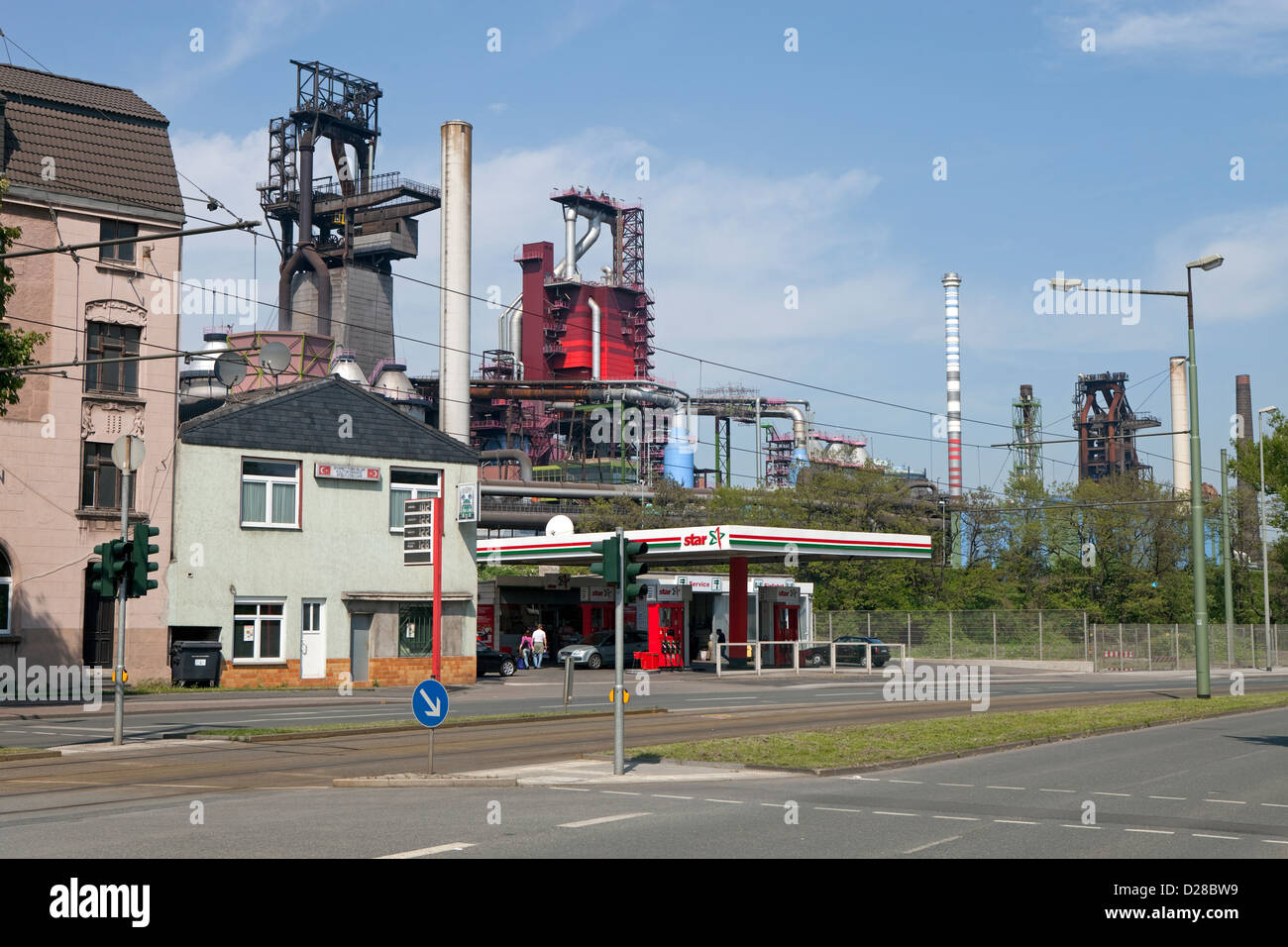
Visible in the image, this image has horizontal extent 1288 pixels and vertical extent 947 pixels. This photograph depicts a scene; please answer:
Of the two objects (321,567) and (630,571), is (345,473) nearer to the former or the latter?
(321,567)

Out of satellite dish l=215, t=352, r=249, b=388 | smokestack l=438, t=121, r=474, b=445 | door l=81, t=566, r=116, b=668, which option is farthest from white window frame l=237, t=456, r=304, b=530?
smokestack l=438, t=121, r=474, b=445

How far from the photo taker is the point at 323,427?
1609 inches

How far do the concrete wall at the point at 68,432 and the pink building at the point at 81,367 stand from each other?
0.04 m

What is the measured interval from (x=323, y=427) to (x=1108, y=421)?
4160 inches

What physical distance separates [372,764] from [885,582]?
2491 inches

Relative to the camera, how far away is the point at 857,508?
81.5 m

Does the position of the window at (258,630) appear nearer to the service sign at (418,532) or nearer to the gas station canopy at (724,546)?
the service sign at (418,532)

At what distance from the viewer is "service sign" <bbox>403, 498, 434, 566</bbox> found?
40.7m

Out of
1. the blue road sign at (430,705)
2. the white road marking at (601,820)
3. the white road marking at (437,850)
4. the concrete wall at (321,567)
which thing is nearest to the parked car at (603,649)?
the concrete wall at (321,567)

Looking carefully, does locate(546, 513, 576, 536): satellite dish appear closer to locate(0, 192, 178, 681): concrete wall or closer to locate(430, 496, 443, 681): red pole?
locate(430, 496, 443, 681): red pole

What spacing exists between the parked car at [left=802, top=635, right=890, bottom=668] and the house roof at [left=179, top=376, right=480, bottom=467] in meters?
18.7

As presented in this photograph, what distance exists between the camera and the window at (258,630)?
38469 mm
